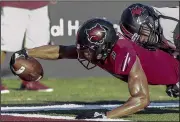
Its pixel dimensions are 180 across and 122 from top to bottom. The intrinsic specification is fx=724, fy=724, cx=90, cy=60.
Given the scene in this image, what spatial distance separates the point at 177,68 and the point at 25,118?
5.52 feet

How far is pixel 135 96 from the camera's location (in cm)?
601

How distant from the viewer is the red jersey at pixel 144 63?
242 inches

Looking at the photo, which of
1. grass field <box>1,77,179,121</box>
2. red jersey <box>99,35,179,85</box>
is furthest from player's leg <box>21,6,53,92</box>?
red jersey <box>99,35,179,85</box>

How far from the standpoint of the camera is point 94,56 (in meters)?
6.28

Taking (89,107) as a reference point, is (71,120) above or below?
above

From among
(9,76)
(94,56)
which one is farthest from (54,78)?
(94,56)

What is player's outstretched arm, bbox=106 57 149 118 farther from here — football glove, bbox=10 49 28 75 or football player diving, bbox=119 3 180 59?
football glove, bbox=10 49 28 75

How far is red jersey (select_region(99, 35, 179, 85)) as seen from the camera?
6148 mm

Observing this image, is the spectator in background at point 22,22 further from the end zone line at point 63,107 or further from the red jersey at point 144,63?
the red jersey at point 144,63

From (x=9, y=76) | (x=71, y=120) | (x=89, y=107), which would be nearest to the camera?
(x=71, y=120)

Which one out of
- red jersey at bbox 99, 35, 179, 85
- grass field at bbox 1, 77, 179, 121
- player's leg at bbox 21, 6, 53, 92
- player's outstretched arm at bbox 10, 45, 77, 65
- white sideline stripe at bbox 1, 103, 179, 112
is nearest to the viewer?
red jersey at bbox 99, 35, 179, 85

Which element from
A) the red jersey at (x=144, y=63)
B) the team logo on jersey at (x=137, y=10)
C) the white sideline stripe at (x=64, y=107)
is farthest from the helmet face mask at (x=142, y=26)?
the white sideline stripe at (x=64, y=107)

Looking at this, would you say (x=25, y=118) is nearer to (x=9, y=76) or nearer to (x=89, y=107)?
(x=89, y=107)

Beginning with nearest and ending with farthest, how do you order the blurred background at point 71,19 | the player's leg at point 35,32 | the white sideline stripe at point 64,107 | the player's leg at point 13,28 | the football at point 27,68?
the football at point 27,68 → the white sideline stripe at point 64,107 → the player's leg at point 35,32 → the player's leg at point 13,28 → the blurred background at point 71,19
